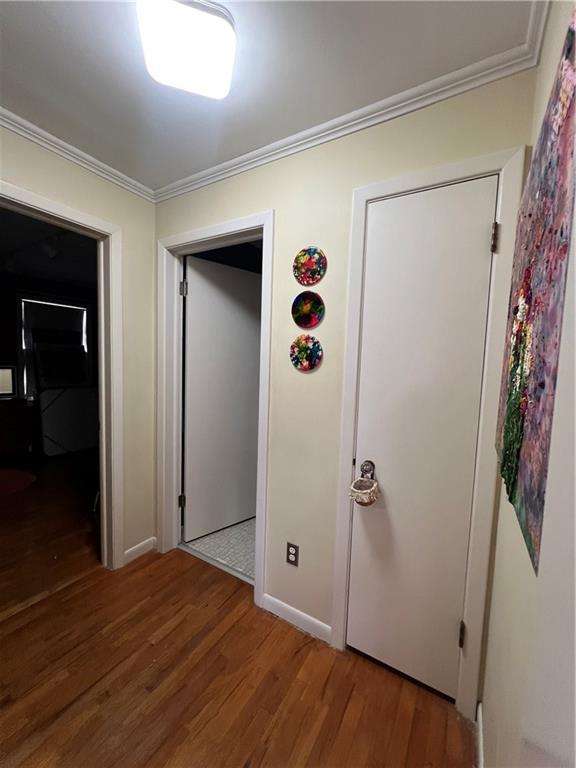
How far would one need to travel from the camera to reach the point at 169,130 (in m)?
1.50

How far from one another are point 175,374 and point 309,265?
3.81 feet

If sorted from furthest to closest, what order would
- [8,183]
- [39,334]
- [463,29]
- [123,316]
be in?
[39,334] < [123,316] < [8,183] < [463,29]

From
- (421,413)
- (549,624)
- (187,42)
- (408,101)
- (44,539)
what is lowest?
(44,539)

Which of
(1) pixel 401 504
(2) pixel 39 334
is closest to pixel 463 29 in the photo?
(1) pixel 401 504

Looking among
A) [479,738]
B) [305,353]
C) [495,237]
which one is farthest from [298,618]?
[495,237]

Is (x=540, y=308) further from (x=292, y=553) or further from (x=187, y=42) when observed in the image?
(x=292, y=553)

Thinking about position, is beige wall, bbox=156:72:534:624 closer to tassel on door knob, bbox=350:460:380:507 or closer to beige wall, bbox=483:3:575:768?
tassel on door knob, bbox=350:460:380:507

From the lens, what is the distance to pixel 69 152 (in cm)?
164

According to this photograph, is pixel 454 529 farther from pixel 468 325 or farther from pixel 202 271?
pixel 202 271

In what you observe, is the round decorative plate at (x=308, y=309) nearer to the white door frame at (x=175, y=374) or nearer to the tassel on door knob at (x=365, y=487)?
the white door frame at (x=175, y=374)

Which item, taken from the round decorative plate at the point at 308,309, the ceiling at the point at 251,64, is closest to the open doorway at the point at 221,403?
the ceiling at the point at 251,64

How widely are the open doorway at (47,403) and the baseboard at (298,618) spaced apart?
47.9 inches

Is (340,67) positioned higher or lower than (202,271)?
higher

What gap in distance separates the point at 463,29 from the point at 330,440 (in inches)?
59.1
